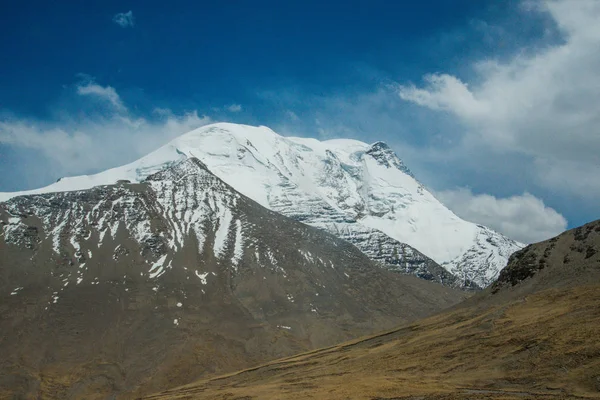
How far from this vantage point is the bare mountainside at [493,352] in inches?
2704

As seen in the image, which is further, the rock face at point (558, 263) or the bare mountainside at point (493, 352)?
the rock face at point (558, 263)

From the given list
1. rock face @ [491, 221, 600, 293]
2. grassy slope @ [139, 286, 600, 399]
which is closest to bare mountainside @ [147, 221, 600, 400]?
grassy slope @ [139, 286, 600, 399]

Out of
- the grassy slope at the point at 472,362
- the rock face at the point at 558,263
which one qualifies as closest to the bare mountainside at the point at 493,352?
the grassy slope at the point at 472,362

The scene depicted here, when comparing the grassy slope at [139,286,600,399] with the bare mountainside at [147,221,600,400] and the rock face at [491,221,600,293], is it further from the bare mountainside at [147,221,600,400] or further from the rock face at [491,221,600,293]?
the rock face at [491,221,600,293]

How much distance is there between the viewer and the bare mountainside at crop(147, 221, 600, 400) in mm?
68688

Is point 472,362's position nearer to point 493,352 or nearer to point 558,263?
point 493,352

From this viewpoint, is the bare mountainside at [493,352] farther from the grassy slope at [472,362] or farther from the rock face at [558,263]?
the rock face at [558,263]

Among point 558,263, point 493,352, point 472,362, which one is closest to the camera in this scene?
point 472,362

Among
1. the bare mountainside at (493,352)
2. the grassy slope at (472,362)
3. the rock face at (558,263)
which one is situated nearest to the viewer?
the grassy slope at (472,362)

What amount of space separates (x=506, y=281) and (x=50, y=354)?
158 metres

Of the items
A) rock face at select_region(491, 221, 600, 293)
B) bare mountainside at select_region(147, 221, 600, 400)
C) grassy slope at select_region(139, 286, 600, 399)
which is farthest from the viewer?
rock face at select_region(491, 221, 600, 293)

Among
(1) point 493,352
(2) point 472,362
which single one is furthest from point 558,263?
(2) point 472,362

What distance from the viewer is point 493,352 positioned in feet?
277

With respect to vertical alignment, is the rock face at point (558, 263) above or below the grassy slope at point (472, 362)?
above
